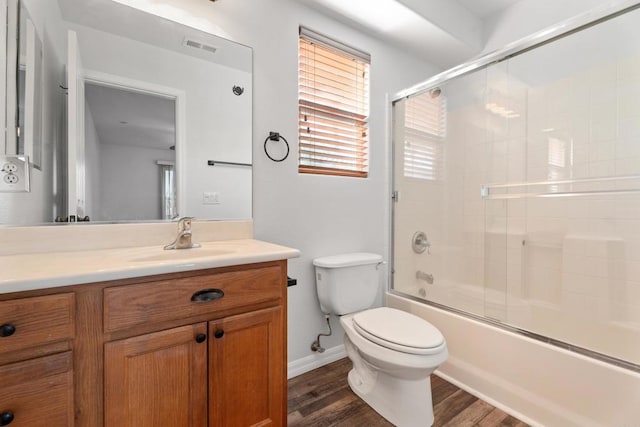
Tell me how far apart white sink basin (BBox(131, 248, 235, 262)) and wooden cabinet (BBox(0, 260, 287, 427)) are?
0.22 m

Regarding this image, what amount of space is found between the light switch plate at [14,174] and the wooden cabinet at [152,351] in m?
0.59

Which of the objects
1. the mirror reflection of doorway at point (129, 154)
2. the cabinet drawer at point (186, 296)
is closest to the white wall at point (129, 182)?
the mirror reflection of doorway at point (129, 154)

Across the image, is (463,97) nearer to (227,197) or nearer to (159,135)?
(227,197)

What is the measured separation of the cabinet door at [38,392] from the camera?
0.71 meters

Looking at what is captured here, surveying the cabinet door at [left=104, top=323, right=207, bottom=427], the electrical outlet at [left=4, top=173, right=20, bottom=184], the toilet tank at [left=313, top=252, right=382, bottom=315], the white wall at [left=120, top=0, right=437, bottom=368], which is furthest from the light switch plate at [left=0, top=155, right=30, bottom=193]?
the toilet tank at [left=313, top=252, right=382, bottom=315]

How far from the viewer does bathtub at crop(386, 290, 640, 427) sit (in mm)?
1200

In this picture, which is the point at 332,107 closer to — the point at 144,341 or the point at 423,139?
the point at 423,139

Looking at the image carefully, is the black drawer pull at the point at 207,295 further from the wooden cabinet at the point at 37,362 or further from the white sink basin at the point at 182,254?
the wooden cabinet at the point at 37,362

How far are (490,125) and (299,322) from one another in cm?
187

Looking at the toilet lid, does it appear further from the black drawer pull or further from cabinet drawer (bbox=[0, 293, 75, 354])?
cabinet drawer (bbox=[0, 293, 75, 354])

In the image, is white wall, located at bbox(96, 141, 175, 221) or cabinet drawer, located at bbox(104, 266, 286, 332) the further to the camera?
white wall, located at bbox(96, 141, 175, 221)

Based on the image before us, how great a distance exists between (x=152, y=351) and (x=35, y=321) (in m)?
0.30

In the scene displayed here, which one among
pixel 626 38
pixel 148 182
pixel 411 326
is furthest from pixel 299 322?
pixel 626 38

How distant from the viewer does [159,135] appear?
1428mm
